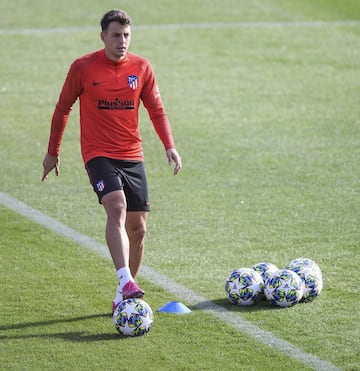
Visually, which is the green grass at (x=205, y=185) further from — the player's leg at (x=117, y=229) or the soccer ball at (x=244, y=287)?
the player's leg at (x=117, y=229)

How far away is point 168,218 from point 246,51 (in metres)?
10.5

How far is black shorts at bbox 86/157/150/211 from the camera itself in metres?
8.48

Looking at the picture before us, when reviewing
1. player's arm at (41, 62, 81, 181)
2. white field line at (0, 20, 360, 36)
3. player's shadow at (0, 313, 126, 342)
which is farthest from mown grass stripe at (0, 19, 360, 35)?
player's shadow at (0, 313, 126, 342)

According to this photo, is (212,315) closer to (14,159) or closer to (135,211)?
(135,211)

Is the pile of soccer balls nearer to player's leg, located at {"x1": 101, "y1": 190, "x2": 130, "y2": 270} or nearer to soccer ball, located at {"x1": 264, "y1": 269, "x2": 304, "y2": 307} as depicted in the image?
soccer ball, located at {"x1": 264, "y1": 269, "x2": 304, "y2": 307}

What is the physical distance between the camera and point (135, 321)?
7.99 meters

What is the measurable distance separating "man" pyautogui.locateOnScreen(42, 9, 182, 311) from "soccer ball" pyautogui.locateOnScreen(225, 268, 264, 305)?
0.85m

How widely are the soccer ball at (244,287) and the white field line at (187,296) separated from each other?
15cm

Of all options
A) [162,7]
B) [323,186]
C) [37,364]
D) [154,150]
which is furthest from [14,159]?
[162,7]

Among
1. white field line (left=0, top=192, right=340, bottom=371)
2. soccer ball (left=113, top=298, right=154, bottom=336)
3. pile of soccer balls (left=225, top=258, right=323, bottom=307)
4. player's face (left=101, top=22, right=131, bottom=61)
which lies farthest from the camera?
pile of soccer balls (left=225, top=258, right=323, bottom=307)

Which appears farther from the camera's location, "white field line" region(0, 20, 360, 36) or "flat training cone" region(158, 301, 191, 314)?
"white field line" region(0, 20, 360, 36)

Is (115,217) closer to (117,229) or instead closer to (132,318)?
(117,229)

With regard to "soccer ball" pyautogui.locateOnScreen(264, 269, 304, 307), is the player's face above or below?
above

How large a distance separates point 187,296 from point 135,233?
80 cm
